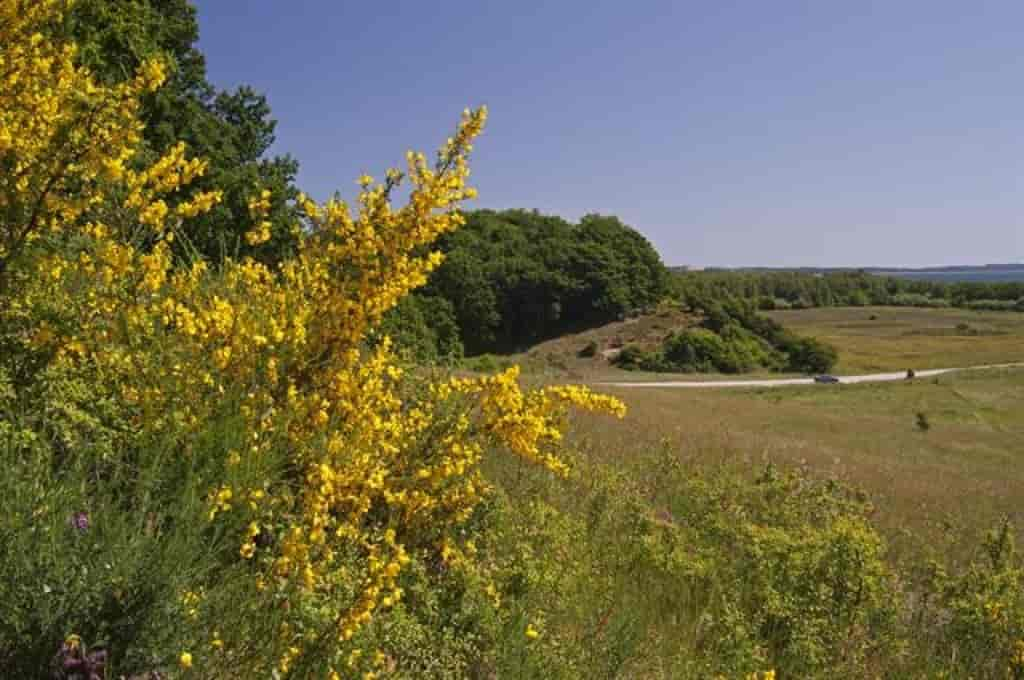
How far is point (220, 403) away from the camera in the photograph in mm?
3242

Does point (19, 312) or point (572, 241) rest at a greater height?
point (572, 241)

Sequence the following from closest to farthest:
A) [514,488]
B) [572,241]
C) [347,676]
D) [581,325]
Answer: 1. [347,676]
2. [514,488]
3. [581,325]
4. [572,241]

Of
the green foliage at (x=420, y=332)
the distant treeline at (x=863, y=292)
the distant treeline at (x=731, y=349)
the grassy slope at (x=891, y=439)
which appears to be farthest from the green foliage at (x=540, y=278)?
the distant treeline at (x=863, y=292)

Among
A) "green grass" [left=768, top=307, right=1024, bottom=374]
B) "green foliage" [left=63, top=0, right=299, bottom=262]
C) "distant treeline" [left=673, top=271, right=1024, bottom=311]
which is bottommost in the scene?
"green grass" [left=768, top=307, right=1024, bottom=374]

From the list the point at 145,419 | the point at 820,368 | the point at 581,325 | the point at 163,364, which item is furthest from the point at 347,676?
the point at 820,368

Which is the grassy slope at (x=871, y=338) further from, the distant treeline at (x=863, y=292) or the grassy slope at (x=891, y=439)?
the grassy slope at (x=891, y=439)

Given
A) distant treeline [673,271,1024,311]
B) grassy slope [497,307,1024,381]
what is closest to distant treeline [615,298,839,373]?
grassy slope [497,307,1024,381]

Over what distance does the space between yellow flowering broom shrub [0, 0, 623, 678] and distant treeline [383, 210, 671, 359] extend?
5053 centimetres

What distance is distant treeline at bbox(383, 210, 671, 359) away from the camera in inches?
2346

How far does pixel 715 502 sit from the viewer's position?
6.50 m

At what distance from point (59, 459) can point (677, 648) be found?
307 centimetres

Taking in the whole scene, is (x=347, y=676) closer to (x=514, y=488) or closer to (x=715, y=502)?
(x=514, y=488)

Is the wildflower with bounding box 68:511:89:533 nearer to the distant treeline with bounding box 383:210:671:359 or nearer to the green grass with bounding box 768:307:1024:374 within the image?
the distant treeline with bounding box 383:210:671:359

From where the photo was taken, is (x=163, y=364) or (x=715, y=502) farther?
(x=715, y=502)
